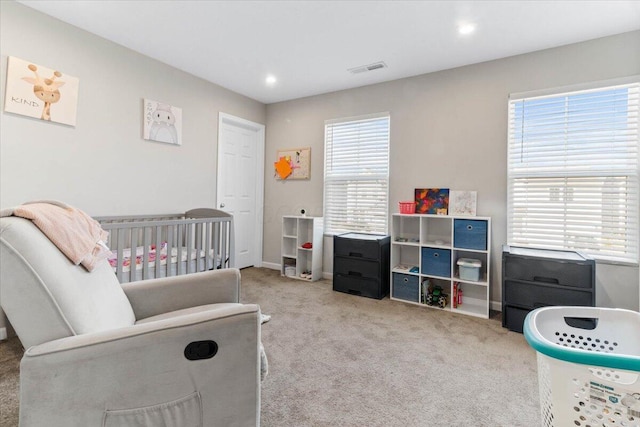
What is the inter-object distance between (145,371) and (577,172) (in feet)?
10.9

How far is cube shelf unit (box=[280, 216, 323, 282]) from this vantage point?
3.83m

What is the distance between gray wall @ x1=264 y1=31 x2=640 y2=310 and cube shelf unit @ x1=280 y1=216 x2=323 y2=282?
189mm

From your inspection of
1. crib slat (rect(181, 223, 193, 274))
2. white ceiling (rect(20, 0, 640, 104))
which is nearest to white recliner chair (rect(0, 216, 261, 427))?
crib slat (rect(181, 223, 193, 274))

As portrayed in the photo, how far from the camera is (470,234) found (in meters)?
2.78

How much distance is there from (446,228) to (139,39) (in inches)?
135

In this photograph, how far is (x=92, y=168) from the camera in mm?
2646

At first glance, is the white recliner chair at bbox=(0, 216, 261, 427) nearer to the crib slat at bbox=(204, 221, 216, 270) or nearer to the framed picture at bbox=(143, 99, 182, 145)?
the crib slat at bbox=(204, 221, 216, 270)

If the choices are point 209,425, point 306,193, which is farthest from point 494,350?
point 306,193

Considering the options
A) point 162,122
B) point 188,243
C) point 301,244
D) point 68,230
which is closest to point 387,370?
point 68,230

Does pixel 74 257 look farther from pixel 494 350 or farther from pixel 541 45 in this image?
pixel 541 45

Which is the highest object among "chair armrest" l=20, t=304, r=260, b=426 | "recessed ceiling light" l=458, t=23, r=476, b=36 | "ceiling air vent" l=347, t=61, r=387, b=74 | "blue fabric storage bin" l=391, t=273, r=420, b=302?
"ceiling air vent" l=347, t=61, r=387, b=74

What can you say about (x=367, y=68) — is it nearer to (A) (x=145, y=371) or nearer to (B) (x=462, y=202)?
(B) (x=462, y=202)

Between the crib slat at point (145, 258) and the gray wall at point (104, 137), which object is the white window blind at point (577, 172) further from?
the gray wall at point (104, 137)

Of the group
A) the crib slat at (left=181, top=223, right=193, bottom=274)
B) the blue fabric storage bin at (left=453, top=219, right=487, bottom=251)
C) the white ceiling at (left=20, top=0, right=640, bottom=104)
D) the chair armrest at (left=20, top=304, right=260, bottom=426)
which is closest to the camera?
the chair armrest at (left=20, top=304, right=260, bottom=426)
